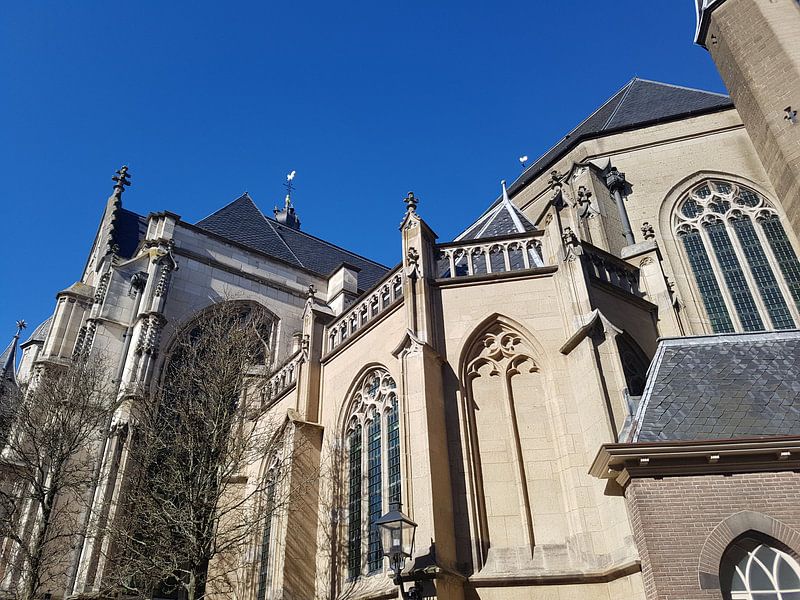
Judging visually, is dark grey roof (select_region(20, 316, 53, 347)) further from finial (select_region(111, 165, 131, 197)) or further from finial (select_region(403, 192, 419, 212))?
finial (select_region(403, 192, 419, 212))

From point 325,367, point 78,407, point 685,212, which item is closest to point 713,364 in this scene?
point 325,367

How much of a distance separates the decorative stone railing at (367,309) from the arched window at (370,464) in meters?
1.41

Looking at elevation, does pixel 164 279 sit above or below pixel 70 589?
above

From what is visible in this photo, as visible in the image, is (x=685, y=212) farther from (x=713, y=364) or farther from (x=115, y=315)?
(x=115, y=315)

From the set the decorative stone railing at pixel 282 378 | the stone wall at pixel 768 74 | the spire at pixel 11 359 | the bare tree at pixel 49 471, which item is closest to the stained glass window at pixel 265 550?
the decorative stone railing at pixel 282 378

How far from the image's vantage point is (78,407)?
14.6 metres

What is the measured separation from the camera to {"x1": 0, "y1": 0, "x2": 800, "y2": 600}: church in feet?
24.2

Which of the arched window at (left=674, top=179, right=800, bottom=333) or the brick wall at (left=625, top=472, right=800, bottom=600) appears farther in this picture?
the arched window at (left=674, top=179, right=800, bottom=333)

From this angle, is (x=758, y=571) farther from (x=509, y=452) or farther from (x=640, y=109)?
(x=640, y=109)

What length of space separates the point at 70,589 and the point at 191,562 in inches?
211

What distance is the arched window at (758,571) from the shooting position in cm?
671

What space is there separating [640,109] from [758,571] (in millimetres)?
18692

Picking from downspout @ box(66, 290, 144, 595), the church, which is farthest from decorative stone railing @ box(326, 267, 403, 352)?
downspout @ box(66, 290, 144, 595)

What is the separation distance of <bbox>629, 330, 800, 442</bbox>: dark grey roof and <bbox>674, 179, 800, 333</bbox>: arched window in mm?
7327
